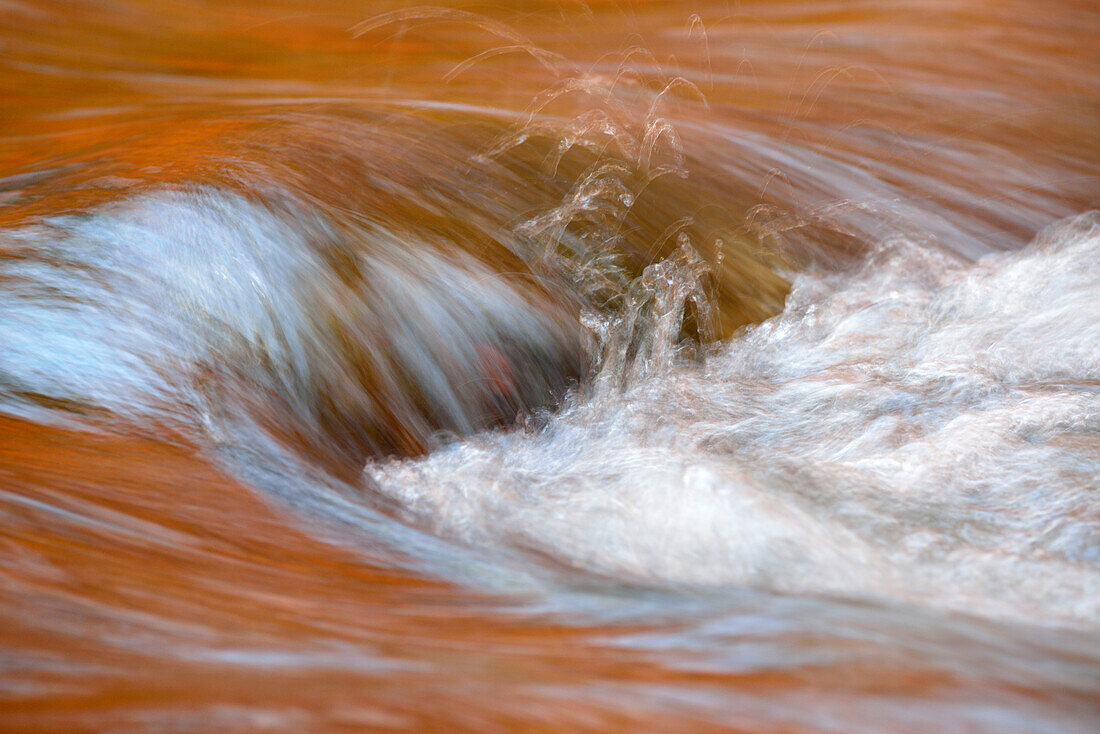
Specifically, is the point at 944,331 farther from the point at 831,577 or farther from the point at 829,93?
the point at 829,93

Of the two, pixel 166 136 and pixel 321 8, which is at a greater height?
pixel 321 8

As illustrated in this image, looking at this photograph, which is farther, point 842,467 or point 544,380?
point 544,380

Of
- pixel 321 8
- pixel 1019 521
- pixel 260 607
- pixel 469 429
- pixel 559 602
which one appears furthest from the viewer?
pixel 321 8

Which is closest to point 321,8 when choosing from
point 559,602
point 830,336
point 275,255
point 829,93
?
point 829,93

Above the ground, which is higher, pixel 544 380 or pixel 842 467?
pixel 544 380

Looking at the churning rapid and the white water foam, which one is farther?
the white water foam

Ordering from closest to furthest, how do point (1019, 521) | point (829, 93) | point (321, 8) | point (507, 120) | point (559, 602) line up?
point (559, 602), point (1019, 521), point (507, 120), point (829, 93), point (321, 8)

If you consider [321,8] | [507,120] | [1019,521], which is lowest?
[1019,521]

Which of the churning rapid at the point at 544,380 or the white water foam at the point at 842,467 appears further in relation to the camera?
the white water foam at the point at 842,467
